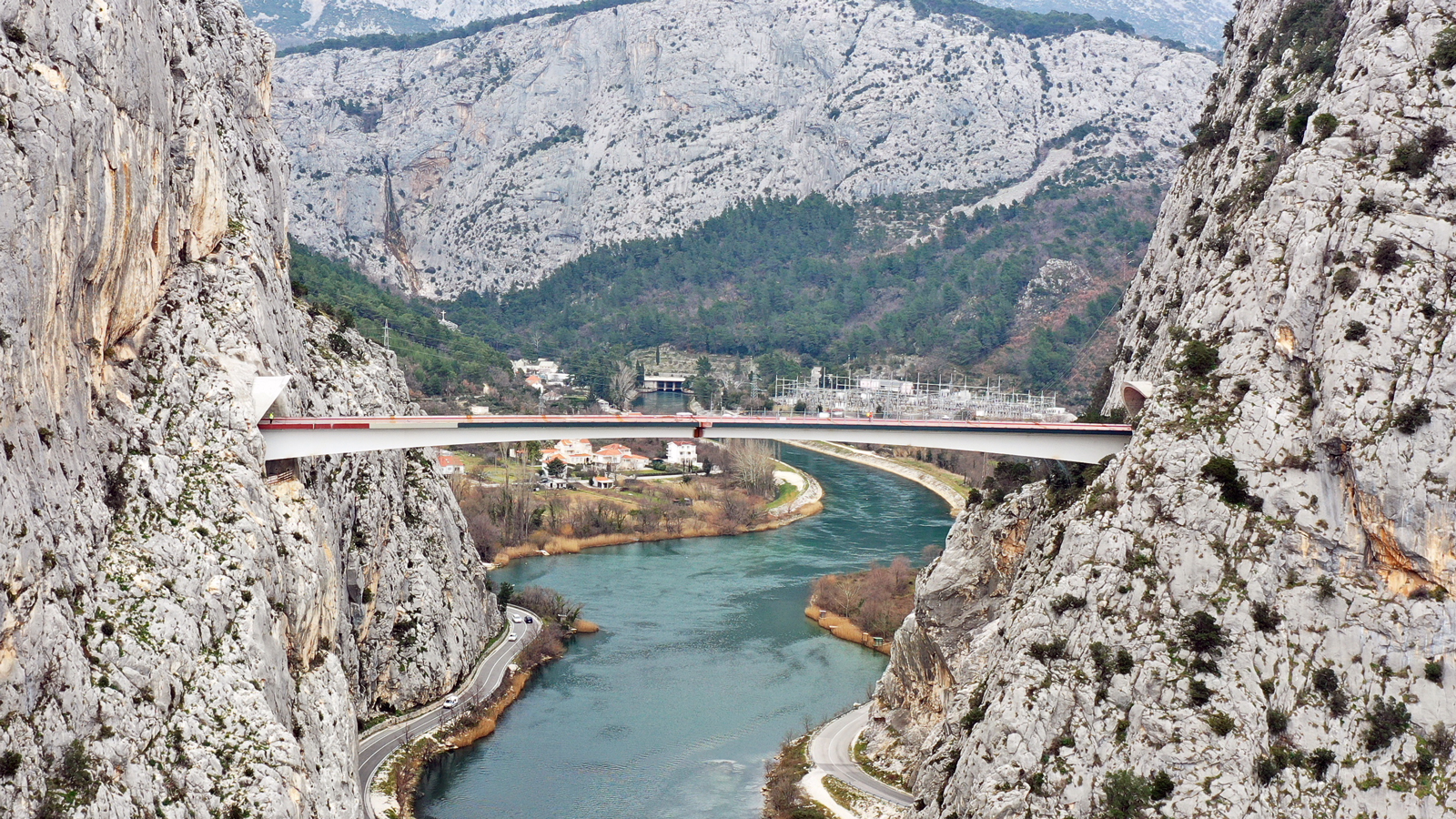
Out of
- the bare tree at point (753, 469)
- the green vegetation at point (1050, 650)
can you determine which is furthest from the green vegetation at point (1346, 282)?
the bare tree at point (753, 469)

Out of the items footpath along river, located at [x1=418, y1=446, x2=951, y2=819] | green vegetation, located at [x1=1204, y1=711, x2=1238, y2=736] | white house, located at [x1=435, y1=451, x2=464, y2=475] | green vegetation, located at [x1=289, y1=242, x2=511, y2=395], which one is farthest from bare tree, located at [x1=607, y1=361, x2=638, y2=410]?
green vegetation, located at [x1=1204, y1=711, x2=1238, y2=736]

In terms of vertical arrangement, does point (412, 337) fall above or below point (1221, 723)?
above

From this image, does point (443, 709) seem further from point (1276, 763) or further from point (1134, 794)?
point (1276, 763)

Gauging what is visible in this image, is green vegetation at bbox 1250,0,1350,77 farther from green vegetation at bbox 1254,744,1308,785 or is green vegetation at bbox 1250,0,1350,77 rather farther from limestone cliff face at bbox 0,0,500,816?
limestone cliff face at bbox 0,0,500,816

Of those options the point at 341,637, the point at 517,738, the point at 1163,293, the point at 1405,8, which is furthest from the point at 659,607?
the point at 1405,8

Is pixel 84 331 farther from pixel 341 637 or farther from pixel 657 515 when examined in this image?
pixel 657 515

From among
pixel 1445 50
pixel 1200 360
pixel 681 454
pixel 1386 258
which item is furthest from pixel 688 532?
pixel 1445 50
